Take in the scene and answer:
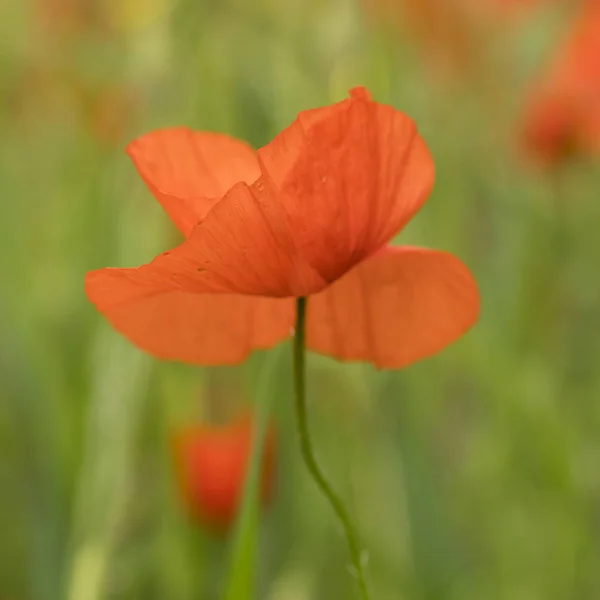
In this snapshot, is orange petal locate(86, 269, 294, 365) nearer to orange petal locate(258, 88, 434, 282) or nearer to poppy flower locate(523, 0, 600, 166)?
orange petal locate(258, 88, 434, 282)

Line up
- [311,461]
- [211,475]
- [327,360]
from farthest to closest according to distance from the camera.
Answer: [327,360], [211,475], [311,461]

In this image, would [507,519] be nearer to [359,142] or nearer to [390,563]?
[390,563]

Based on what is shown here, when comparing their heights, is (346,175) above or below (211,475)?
above

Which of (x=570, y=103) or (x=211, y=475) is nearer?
(x=211, y=475)

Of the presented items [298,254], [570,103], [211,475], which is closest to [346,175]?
[298,254]

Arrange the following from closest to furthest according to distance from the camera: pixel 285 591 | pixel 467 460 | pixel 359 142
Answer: pixel 359 142 < pixel 285 591 < pixel 467 460

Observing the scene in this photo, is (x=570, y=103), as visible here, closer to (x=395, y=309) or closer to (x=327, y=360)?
(x=327, y=360)

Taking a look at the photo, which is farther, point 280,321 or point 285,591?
point 285,591

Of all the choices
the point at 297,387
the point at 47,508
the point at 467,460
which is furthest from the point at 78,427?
the point at 297,387
